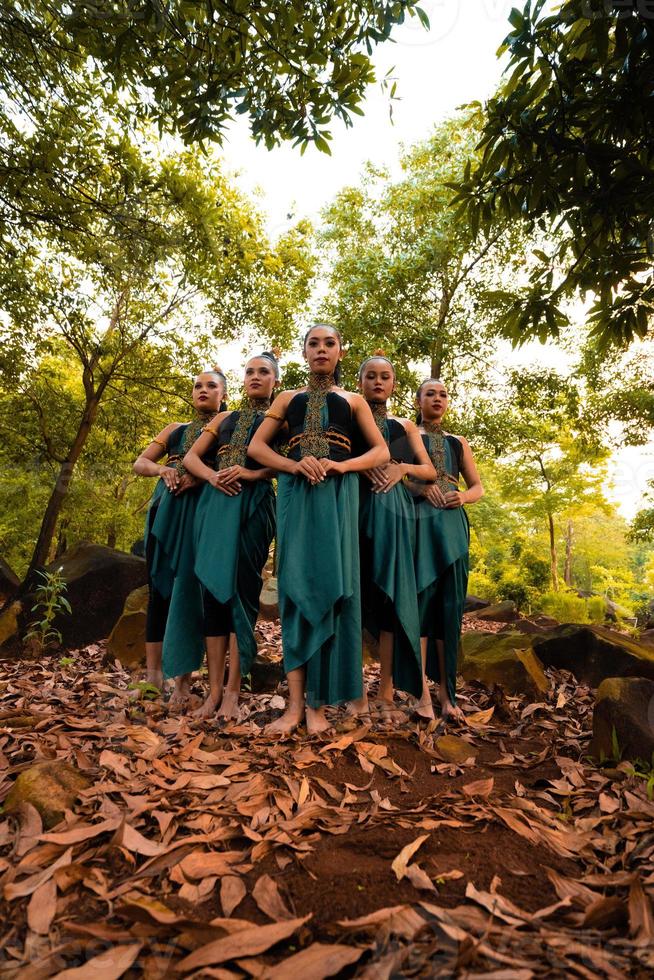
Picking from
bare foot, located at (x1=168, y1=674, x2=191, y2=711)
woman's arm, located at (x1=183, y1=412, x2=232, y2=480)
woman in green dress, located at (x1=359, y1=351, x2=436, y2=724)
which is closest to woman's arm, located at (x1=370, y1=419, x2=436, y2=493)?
woman in green dress, located at (x1=359, y1=351, x2=436, y2=724)

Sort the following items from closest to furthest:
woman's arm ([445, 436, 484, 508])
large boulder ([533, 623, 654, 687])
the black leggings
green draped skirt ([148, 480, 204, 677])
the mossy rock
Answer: the mossy rock < the black leggings < green draped skirt ([148, 480, 204, 677]) < woman's arm ([445, 436, 484, 508]) < large boulder ([533, 623, 654, 687])

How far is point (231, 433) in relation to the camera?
396cm

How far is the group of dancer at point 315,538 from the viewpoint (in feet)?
10.9

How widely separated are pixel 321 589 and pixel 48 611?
Result: 3.55 m

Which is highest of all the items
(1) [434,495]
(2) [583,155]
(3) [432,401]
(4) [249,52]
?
(4) [249,52]

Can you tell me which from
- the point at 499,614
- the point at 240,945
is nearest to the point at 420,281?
the point at 499,614

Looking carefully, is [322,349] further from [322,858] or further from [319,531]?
[322,858]

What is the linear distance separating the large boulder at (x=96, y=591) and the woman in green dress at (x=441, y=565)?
3.63m

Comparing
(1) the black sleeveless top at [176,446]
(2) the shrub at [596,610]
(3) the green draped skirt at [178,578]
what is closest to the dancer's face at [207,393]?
(1) the black sleeveless top at [176,446]

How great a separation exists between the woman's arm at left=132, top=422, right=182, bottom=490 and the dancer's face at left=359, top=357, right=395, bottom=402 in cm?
147

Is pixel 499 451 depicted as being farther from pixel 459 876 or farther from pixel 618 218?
pixel 459 876

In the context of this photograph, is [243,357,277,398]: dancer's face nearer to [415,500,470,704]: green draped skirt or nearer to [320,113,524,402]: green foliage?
[415,500,470,704]: green draped skirt

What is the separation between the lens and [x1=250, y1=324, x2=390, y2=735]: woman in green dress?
326 centimetres

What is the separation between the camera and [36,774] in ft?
7.48
